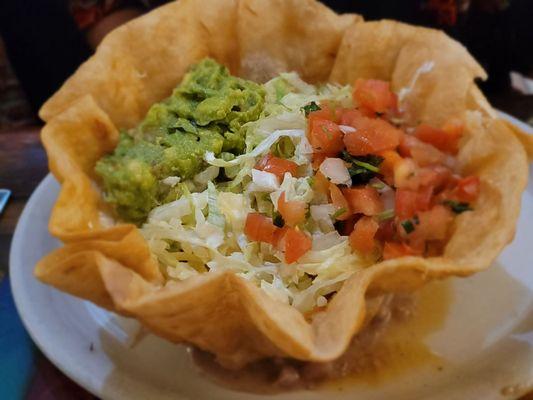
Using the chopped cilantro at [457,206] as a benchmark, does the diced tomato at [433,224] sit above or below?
below

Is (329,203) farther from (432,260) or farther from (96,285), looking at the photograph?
(96,285)

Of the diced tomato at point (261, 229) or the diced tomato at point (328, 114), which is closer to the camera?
the diced tomato at point (261, 229)

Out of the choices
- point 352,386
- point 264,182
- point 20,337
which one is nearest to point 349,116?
point 264,182

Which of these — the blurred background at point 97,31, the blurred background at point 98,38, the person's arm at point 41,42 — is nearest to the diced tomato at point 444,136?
the blurred background at point 98,38

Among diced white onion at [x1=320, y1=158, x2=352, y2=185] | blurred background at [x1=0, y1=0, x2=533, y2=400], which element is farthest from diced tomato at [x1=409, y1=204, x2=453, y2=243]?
blurred background at [x1=0, y1=0, x2=533, y2=400]

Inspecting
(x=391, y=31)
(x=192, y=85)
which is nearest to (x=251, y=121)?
(x=192, y=85)

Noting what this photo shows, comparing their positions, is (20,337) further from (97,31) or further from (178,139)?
(97,31)

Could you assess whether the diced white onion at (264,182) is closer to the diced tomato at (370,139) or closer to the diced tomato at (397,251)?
the diced tomato at (370,139)
